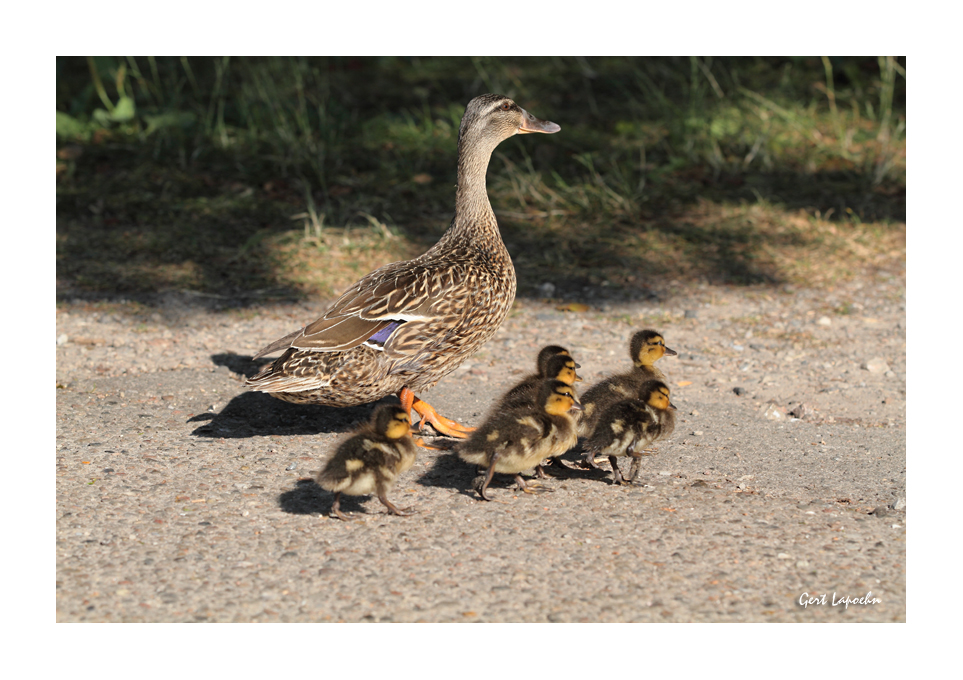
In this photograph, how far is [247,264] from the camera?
8086 mm

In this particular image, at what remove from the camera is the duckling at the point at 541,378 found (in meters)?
4.79

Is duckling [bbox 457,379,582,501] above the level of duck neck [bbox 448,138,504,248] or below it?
below

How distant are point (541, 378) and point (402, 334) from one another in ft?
2.49

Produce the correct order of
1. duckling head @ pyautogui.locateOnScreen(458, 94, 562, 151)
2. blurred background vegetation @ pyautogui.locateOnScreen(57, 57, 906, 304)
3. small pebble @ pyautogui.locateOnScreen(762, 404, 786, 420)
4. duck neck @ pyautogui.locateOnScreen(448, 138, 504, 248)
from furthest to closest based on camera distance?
blurred background vegetation @ pyautogui.locateOnScreen(57, 57, 906, 304)
duckling head @ pyautogui.locateOnScreen(458, 94, 562, 151)
duck neck @ pyautogui.locateOnScreen(448, 138, 504, 248)
small pebble @ pyautogui.locateOnScreen(762, 404, 786, 420)

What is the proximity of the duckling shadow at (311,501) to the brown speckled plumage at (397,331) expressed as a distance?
52 cm

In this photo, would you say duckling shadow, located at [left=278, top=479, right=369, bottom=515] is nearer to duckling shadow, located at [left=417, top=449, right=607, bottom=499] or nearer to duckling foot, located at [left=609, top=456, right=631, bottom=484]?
duckling shadow, located at [left=417, top=449, right=607, bottom=499]

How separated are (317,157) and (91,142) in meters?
2.44

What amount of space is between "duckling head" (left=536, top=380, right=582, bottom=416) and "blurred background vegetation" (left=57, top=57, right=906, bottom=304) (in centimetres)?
323

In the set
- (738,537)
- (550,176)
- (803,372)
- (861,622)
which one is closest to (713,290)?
(803,372)

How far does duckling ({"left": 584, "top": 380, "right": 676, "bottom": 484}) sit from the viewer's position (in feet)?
15.2

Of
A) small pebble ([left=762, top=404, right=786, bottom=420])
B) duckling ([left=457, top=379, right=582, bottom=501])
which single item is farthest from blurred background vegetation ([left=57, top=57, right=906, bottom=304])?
duckling ([left=457, top=379, right=582, bottom=501])

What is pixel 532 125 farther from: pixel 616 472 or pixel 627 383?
pixel 616 472

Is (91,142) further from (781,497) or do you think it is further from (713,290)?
(781,497)

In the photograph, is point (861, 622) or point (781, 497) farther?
point (781, 497)
